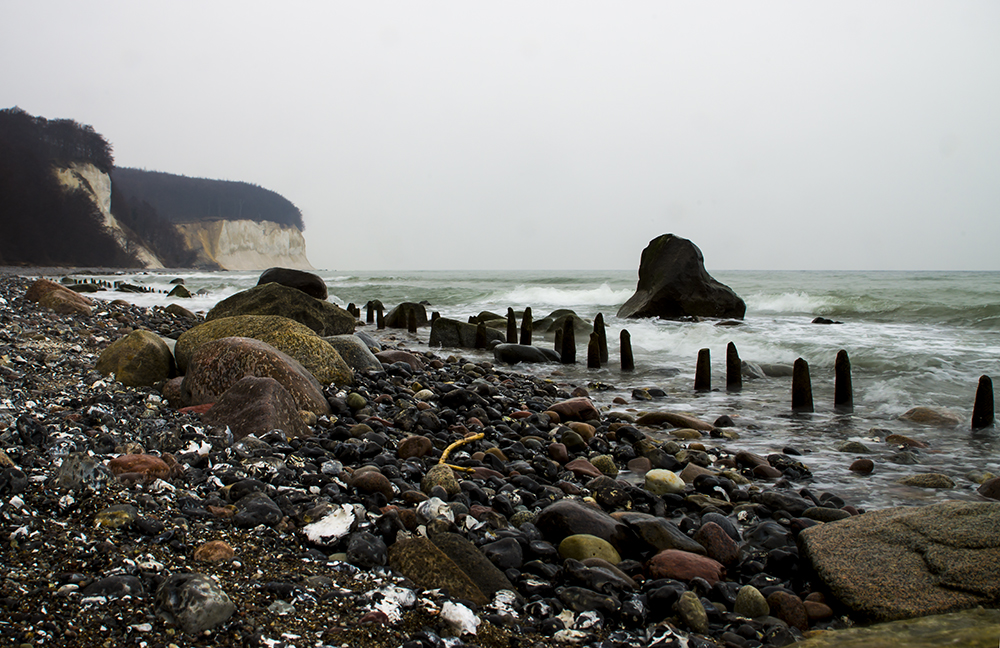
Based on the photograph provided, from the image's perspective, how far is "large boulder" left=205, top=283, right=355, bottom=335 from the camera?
36.3 ft

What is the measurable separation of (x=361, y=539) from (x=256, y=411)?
200 centimetres

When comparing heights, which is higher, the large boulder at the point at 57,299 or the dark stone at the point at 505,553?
the large boulder at the point at 57,299

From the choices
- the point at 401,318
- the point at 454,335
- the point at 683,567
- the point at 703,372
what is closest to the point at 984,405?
the point at 703,372

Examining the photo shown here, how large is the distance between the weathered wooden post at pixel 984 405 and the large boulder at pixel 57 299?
14128 mm

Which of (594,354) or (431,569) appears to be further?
(594,354)

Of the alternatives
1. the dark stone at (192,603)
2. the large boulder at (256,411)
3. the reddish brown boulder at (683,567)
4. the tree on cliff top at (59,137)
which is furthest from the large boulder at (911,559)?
the tree on cliff top at (59,137)

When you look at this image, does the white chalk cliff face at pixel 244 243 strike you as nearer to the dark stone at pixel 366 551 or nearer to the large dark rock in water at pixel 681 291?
the large dark rock in water at pixel 681 291

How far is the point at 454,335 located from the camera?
1356 centimetres

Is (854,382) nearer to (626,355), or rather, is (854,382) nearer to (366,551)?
(626,355)

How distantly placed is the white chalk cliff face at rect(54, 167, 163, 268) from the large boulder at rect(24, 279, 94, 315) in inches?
2587

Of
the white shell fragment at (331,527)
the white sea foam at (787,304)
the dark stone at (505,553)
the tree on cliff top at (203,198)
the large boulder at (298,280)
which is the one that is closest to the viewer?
the white shell fragment at (331,527)

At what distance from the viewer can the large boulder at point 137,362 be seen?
572 cm

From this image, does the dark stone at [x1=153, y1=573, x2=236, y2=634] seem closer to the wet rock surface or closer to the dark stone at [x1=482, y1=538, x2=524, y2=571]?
the wet rock surface

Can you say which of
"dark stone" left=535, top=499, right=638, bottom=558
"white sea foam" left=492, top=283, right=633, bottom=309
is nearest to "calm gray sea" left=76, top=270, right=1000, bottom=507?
"dark stone" left=535, top=499, right=638, bottom=558
